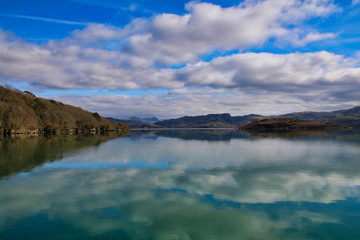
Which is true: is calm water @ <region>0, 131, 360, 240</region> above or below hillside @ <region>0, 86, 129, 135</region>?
below

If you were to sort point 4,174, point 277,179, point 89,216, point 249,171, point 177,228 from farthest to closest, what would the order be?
point 249,171, point 4,174, point 277,179, point 89,216, point 177,228

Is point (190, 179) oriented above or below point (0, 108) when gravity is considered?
below

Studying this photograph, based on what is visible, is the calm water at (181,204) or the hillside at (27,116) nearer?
the calm water at (181,204)

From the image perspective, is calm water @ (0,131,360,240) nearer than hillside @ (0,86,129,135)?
Yes

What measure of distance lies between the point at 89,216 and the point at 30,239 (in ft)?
11.7

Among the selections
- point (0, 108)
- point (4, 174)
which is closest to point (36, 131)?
point (0, 108)

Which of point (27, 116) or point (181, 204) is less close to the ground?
point (27, 116)

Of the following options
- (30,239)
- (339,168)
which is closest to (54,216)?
(30,239)

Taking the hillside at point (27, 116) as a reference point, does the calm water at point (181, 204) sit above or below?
below

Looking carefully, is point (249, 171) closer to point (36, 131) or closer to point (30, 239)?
point (30, 239)

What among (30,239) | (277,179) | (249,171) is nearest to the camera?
(30,239)

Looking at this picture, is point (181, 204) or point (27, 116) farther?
point (27, 116)

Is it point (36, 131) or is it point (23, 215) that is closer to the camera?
point (23, 215)

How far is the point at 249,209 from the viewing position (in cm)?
1683
